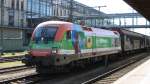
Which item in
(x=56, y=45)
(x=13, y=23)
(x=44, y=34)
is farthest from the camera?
(x=13, y=23)

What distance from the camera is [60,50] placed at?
18.5 metres

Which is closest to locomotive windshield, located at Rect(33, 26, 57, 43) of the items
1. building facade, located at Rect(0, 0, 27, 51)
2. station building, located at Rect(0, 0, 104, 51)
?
station building, located at Rect(0, 0, 104, 51)

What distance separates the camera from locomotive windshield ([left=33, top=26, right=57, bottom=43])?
1889 cm

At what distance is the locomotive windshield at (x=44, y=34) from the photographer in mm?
18891

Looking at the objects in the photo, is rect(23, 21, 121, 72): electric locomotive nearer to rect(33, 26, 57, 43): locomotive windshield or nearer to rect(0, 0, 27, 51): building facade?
rect(33, 26, 57, 43): locomotive windshield

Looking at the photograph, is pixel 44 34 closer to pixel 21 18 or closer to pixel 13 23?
pixel 13 23

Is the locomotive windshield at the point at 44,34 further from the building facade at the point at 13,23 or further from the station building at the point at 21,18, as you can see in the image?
the building facade at the point at 13,23

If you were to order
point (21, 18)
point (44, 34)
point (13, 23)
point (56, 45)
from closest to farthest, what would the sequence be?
1. point (56, 45)
2. point (44, 34)
3. point (13, 23)
4. point (21, 18)

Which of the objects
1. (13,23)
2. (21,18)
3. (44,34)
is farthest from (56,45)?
(21,18)

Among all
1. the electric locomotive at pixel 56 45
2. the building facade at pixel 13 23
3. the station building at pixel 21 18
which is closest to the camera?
the electric locomotive at pixel 56 45

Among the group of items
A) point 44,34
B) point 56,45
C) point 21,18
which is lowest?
point 56,45

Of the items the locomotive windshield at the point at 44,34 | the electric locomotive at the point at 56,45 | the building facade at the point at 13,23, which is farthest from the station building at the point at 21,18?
the locomotive windshield at the point at 44,34

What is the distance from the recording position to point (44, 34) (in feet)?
62.8

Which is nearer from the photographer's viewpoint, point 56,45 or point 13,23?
point 56,45
